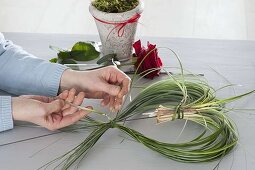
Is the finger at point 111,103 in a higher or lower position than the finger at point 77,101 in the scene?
lower

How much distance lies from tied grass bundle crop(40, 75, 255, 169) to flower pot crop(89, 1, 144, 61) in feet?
0.65

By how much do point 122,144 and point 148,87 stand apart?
182 mm

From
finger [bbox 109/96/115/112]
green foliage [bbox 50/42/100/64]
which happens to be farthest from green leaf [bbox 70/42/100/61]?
finger [bbox 109/96/115/112]

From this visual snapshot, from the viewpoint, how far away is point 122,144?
43.4 inches

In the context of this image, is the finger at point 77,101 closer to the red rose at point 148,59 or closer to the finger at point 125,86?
the finger at point 125,86

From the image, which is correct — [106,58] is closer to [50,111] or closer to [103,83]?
[103,83]

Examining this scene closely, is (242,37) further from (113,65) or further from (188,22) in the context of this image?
(113,65)

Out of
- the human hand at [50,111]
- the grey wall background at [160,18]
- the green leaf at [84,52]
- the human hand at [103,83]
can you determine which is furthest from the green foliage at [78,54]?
the grey wall background at [160,18]

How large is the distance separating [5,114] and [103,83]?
244 mm

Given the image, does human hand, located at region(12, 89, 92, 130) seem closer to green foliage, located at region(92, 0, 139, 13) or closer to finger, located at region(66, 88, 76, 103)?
finger, located at region(66, 88, 76, 103)

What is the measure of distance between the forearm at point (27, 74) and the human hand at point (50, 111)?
0.33 ft

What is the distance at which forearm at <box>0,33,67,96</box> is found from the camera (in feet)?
4.13

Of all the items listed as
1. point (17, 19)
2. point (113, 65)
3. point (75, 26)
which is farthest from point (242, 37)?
point (113, 65)

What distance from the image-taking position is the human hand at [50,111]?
1132mm
